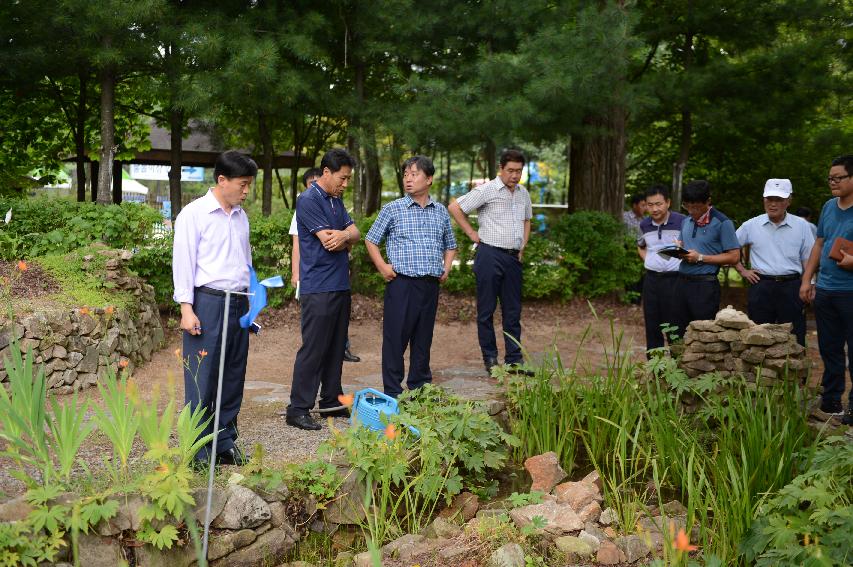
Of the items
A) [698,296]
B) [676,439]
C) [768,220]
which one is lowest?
[676,439]

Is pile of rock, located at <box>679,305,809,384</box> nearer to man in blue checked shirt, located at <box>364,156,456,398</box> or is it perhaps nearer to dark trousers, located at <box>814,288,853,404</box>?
dark trousers, located at <box>814,288,853,404</box>

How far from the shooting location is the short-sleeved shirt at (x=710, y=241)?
20.0 feet

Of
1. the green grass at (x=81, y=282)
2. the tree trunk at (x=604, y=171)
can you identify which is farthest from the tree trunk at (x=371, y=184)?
the green grass at (x=81, y=282)

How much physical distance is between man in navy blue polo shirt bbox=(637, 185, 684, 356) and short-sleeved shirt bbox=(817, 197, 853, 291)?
38.5 inches

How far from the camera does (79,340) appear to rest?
665cm

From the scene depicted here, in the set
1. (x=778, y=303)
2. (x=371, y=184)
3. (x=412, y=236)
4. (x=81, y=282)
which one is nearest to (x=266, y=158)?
(x=371, y=184)

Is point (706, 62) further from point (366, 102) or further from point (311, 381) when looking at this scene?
point (311, 381)

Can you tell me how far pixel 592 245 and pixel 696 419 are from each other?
681 centimetres

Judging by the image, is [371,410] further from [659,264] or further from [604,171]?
[604,171]

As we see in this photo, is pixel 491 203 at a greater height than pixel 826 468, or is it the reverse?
pixel 491 203

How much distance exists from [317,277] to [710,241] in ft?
9.31

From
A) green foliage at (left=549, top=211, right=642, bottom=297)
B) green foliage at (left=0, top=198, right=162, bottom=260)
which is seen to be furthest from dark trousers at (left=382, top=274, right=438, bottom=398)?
green foliage at (left=549, top=211, right=642, bottom=297)

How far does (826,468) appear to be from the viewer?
3545 mm

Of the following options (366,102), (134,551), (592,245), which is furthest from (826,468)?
(366,102)
